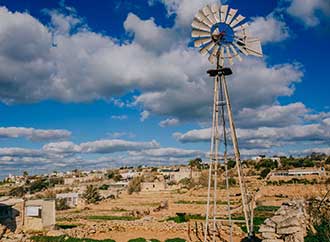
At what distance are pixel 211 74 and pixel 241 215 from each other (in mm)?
21863

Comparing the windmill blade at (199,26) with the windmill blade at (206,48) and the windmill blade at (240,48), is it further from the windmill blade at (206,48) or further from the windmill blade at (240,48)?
the windmill blade at (240,48)

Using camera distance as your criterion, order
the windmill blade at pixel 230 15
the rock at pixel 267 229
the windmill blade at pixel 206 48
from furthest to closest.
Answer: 1. the windmill blade at pixel 206 48
2. the windmill blade at pixel 230 15
3. the rock at pixel 267 229

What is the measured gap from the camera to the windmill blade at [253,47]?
47.1ft

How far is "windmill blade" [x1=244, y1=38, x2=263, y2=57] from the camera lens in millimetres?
14352

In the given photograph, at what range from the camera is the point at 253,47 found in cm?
1441

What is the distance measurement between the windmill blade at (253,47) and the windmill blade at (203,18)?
177 cm

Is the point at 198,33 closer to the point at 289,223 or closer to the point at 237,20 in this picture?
the point at 237,20

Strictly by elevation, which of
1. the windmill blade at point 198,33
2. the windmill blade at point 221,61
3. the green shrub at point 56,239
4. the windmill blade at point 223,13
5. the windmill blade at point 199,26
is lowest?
the green shrub at point 56,239

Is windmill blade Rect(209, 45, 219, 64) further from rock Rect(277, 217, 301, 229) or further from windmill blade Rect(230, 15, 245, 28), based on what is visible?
rock Rect(277, 217, 301, 229)

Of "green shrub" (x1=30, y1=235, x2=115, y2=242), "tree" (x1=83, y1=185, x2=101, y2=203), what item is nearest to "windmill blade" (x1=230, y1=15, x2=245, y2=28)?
"green shrub" (x1=30, y1=235, x2=115, y2=242)

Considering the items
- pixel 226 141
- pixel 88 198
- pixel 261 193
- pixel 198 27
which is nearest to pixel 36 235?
pixel 226 141

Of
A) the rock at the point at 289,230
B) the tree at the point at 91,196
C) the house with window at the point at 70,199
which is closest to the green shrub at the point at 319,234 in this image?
the rock at the point at 289,230

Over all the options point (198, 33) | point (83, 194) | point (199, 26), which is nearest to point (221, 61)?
point (198, 33)

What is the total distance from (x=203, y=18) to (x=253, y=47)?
2453mm
